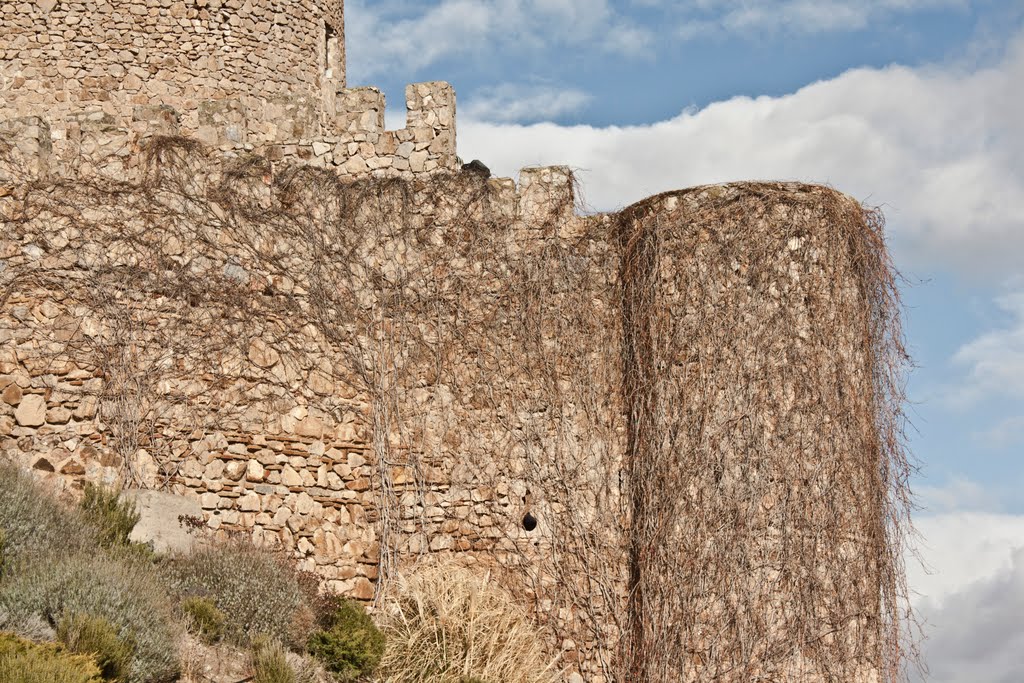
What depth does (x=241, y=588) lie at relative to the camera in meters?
9.27

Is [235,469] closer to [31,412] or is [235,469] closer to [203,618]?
[31,412]

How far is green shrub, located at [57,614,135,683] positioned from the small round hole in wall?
4237 millimetres

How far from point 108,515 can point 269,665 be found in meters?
1.90

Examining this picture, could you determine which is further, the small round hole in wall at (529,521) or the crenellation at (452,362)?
the small round hole in wall at (529,521)

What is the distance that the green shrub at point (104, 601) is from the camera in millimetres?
7609

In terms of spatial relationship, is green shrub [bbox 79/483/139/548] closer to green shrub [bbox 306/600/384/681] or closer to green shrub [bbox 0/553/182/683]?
green shrub [bbox 0/553/182/683]

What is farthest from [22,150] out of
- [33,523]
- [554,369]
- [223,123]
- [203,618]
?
[554,369]

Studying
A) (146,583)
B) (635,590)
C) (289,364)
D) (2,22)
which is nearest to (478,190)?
(289,364)

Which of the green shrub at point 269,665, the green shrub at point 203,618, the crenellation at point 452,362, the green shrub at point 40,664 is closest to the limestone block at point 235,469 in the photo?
the crenellation at point 452,362

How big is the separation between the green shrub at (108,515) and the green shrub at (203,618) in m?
0.82

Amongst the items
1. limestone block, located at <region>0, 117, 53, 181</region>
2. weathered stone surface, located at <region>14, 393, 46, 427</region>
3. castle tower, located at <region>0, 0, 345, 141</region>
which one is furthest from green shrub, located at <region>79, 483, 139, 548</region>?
castle tower, located at <region>0, 0, 345, 141</region>

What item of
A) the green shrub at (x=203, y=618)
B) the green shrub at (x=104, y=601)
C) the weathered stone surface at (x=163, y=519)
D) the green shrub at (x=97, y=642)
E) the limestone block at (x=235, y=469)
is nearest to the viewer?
the green shrub at (x=97, y=642)

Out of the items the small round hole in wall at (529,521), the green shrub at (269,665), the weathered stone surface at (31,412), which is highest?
the weathered stone surface at (31,412)

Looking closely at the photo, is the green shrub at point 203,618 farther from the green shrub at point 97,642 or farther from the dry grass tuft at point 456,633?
the dry grass tuft at point 456,633
